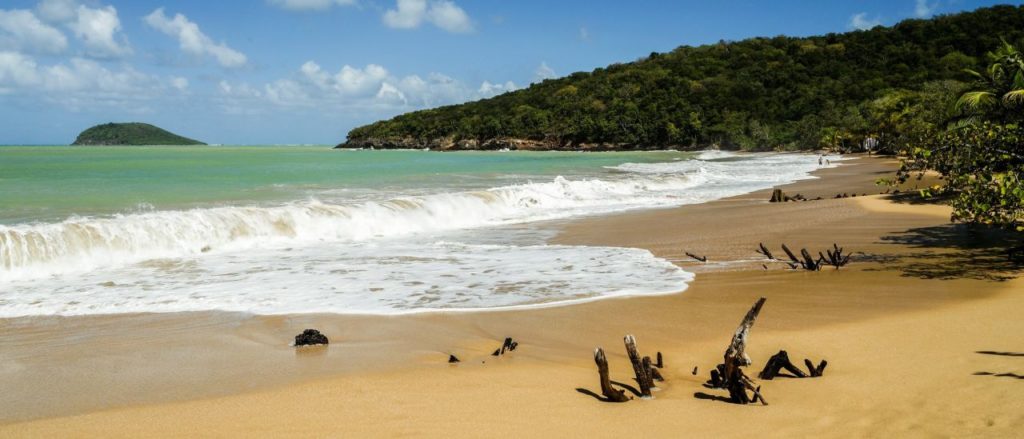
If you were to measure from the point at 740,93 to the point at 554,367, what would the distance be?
370ft

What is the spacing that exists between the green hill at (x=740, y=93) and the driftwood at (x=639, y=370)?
6738cm

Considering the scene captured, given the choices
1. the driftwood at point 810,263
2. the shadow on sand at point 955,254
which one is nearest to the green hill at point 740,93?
the shadow on sand at point 955,254

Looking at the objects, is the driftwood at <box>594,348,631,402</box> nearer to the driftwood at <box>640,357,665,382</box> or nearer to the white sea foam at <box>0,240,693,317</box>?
the driftwood at <box>640,357,665,382</box>

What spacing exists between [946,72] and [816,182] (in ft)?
230

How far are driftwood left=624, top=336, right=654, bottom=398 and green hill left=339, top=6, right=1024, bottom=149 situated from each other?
221 ft

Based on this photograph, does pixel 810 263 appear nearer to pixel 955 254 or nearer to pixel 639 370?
pixel 955 254

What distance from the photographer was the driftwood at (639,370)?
15.6ft

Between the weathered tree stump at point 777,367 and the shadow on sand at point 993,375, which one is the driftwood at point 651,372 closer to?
the weathered tree stump at point 777,367

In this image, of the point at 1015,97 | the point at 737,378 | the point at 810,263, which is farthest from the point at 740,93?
the point at 737,378

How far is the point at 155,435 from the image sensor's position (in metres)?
4.51

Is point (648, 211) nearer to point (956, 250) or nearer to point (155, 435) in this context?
point (956, 250)

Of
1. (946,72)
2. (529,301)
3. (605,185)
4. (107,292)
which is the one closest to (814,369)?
(529,301)

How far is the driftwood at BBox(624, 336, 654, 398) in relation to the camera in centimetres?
477

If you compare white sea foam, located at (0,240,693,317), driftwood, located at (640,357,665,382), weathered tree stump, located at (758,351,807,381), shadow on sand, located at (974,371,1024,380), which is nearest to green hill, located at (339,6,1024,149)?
white sea foam, located at (0,240,693,317)
